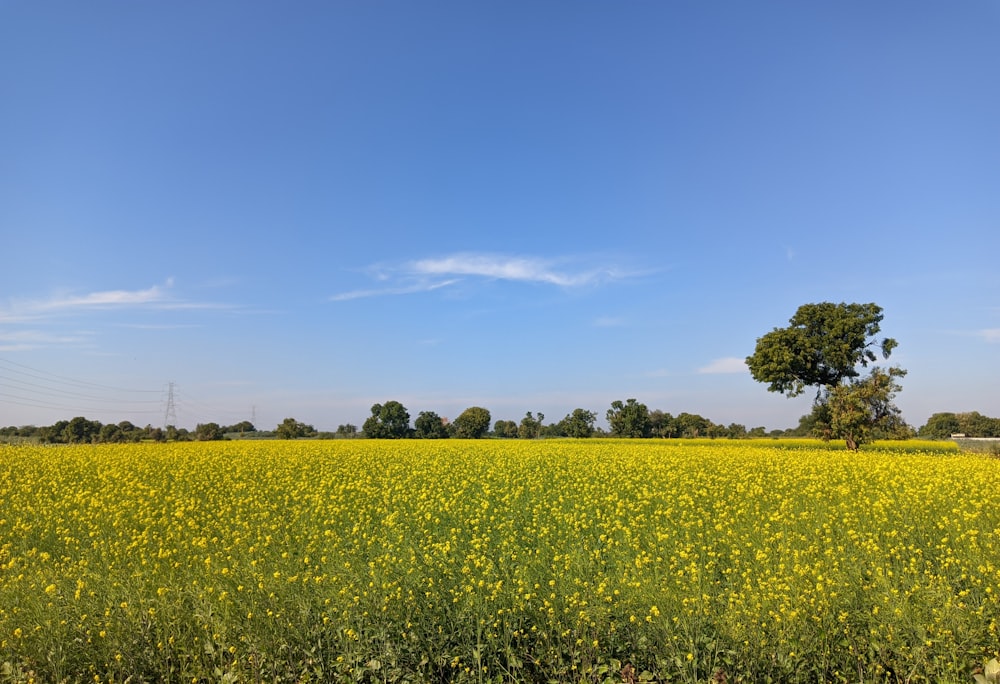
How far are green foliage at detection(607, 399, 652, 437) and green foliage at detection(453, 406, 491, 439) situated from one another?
25.7 meters

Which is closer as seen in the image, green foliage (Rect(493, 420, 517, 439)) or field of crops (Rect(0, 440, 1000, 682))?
field of crops (Rect(0, 440, 1000, 682))

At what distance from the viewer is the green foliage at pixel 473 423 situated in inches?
3819

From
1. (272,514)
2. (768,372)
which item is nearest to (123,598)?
(272,514)

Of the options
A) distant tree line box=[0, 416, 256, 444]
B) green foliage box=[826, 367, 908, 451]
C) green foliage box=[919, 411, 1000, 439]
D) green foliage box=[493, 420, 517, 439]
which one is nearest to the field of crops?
green foliage box=[826, 367, 908, 451]

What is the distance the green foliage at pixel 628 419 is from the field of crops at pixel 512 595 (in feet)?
259

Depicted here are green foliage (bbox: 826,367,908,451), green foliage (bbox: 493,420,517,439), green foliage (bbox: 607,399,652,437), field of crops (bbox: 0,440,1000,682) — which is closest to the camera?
field of crops (bbox: 0,440,1000,682)

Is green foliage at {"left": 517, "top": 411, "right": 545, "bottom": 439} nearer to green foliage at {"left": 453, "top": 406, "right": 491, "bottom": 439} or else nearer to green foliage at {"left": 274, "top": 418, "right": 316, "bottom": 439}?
green foliage at {"left": 453, "top": 406, "right": 491, "bottom": 439}

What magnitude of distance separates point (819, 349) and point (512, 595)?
42753 millimetres

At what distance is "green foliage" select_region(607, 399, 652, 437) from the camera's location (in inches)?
3410

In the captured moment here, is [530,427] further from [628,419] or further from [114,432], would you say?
[114,432]

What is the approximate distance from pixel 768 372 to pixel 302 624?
40.8 meters

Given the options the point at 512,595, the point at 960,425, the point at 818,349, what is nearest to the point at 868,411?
the point at 818,349

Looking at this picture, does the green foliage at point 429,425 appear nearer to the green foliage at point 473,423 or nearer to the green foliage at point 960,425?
the green foliage at point 473,423

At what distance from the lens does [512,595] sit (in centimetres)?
504
